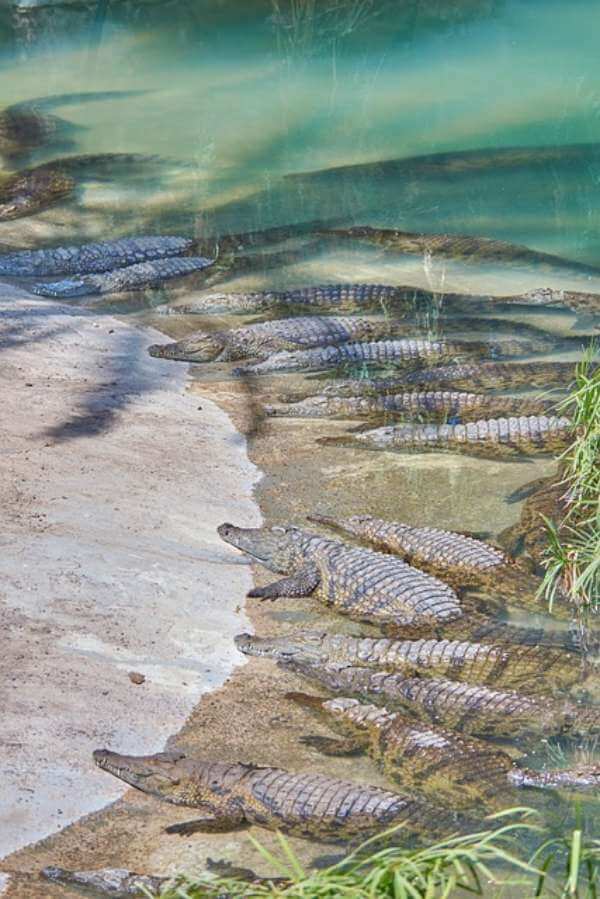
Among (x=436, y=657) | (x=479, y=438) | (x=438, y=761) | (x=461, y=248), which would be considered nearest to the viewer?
(x=438, y=761)

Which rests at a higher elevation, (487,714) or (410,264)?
(410,264)

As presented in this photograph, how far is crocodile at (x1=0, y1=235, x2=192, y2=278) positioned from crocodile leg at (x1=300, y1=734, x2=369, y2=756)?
6.40 metres

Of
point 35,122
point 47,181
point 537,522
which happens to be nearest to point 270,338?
point 537,522

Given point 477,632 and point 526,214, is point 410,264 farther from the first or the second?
point 477,632

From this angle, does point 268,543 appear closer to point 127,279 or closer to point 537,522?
point 537,522

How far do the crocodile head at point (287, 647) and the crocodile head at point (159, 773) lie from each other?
0.76 metres

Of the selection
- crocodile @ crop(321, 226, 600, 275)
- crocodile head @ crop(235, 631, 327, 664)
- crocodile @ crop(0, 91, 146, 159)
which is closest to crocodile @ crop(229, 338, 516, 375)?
crocodile @ crop(321, 226, 600, 275)

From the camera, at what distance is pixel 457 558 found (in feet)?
18.5

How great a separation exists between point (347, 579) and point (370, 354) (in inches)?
125

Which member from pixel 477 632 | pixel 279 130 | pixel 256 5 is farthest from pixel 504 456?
pixel 256 5

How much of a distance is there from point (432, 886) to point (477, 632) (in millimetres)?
2903

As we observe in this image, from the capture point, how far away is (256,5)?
66.6 feet

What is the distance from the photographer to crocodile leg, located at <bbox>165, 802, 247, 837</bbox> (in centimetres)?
404

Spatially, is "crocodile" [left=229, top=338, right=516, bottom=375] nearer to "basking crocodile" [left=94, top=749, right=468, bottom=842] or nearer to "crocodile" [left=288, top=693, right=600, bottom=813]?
"crocodile" [left=288, top=693, right=600, bottom=813]
